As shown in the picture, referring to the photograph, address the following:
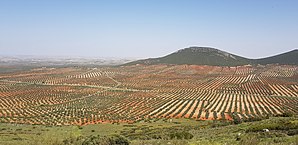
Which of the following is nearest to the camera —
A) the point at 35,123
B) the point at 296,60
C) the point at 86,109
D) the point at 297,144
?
the point at 297,144

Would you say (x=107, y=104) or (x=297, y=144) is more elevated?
(x=297, y=144)

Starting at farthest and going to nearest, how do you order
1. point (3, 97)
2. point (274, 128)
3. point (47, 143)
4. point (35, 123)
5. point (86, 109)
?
point (3, 97), point (86, 109), point (35, 123), point (274, 128), point (47, 143)

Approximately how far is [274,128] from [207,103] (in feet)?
135

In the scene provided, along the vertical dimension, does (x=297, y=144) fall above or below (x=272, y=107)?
above

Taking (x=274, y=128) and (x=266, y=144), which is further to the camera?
(x=274, y=128)

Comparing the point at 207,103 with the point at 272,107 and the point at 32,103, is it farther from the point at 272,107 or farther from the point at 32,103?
the point at 32,103

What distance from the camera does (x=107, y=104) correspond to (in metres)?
61.6

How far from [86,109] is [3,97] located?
29968mm

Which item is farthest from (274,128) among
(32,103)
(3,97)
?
(3,97)

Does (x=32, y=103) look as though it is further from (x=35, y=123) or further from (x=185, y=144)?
(x=185, y=144)

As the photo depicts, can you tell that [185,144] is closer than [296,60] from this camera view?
Yes

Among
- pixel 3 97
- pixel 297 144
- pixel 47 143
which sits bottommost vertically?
pixel 3 97

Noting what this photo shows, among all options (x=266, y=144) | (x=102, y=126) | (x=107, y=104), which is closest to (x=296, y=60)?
(x=107, y=104)

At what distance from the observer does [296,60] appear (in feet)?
620
